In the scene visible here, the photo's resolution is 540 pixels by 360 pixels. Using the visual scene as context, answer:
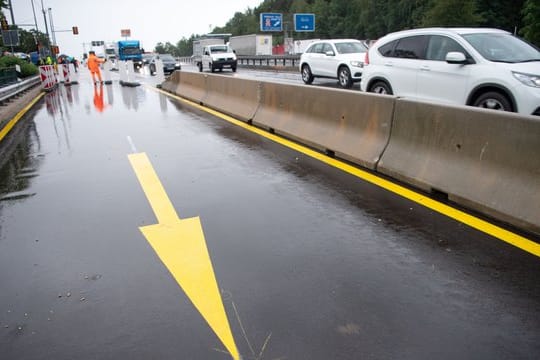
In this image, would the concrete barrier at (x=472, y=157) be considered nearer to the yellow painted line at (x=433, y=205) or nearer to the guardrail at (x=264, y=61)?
the yellow painted line at (x=433, y=205)

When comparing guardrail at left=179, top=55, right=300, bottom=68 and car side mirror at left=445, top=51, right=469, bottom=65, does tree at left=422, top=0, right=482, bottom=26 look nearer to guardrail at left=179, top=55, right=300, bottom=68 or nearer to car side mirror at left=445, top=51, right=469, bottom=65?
guardrail at left=179, top=55, right=300, bottom=68

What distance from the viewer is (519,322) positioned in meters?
2.92

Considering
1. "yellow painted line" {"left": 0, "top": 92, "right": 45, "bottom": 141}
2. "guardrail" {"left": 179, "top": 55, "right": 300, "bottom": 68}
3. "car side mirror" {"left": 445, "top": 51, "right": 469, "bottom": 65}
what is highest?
"car side mirror" {"left": 445, "top": 51, "right": 469, "bottom": 65}

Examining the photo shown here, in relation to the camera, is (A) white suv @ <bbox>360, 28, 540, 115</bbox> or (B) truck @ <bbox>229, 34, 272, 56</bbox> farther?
(B) truck @ <bbox>229, 34, 272, 56</bbox>

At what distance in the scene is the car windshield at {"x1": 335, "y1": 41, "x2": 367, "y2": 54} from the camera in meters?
18.1

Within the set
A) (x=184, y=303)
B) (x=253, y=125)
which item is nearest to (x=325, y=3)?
(x=253, y=125)

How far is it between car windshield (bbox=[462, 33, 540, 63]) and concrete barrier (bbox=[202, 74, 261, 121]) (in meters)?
4.56

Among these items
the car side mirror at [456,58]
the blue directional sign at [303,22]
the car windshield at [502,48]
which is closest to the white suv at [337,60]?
the car windshield at [502,48]

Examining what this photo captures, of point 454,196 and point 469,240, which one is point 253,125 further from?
point 469,240

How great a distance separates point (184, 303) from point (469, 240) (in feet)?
8.43

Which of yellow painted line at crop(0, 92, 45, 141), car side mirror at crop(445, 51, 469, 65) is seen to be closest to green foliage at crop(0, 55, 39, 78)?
yellow painted line at crop(0, 92, 45, 141)

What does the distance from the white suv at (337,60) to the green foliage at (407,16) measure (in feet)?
105

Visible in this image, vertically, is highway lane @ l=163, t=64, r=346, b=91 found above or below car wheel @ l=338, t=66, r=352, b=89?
below

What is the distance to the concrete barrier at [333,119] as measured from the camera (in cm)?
645
